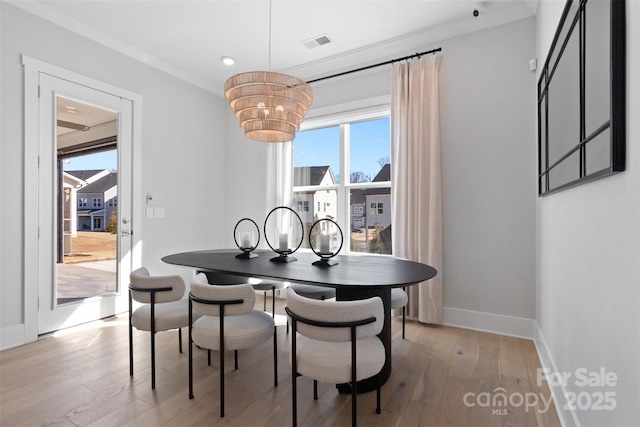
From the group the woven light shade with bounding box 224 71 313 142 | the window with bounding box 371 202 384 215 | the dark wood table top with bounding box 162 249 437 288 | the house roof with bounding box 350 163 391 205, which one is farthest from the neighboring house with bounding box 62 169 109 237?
→ the window with bounding box 371 202 384 215

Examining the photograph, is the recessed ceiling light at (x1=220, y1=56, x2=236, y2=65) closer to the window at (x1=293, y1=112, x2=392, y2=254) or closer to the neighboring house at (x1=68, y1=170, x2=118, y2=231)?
the window at (x1=293, y1=112, x2=392, y2=254)

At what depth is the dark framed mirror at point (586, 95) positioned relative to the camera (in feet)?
3.32

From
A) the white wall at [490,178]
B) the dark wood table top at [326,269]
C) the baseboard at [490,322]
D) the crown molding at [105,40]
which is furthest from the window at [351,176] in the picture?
the crown molding at [105,40]

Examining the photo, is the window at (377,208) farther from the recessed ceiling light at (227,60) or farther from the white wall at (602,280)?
the recessed ceiling light at (227,60)

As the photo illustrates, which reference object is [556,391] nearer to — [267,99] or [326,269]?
[326,269]

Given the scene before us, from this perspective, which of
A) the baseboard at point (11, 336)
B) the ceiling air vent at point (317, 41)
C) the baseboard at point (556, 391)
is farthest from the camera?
the ceiling air vent at point (317, 41)

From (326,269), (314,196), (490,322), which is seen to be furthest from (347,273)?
(314,196)

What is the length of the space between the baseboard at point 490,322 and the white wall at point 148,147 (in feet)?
10.8

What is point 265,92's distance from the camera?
2.22m

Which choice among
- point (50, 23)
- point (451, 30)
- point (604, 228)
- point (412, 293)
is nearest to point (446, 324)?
point (412, 293)

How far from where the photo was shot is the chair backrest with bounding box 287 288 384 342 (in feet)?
4.37

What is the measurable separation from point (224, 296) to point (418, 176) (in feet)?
7.55

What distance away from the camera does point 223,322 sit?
1697 millimetres

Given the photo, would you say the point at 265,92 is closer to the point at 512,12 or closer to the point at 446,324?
the point at 512,12
